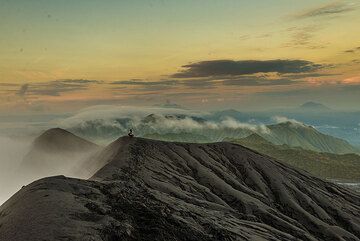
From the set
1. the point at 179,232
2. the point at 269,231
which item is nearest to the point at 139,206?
the point at 179,232

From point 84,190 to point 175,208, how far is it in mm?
30866

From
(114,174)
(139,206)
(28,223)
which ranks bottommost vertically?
(114,174)

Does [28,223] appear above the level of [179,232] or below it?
above

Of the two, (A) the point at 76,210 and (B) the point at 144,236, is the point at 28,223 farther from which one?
(B) the point at 144,236

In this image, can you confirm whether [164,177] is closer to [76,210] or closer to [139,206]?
[139,206]

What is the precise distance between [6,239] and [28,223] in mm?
5493

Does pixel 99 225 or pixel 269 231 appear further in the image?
pixel 269 231

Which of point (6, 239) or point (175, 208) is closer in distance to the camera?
point (6, 239)

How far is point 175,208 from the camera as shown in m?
118

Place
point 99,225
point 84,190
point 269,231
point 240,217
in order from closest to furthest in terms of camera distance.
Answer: point 99,225
point 84,190
point 269,231
point 240,217

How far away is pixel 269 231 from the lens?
147 m

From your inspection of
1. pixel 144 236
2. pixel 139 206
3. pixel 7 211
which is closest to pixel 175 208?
pixel 139 206

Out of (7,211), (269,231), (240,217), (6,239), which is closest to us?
(6,239)

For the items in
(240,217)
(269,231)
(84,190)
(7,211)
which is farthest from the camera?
(240,217)
